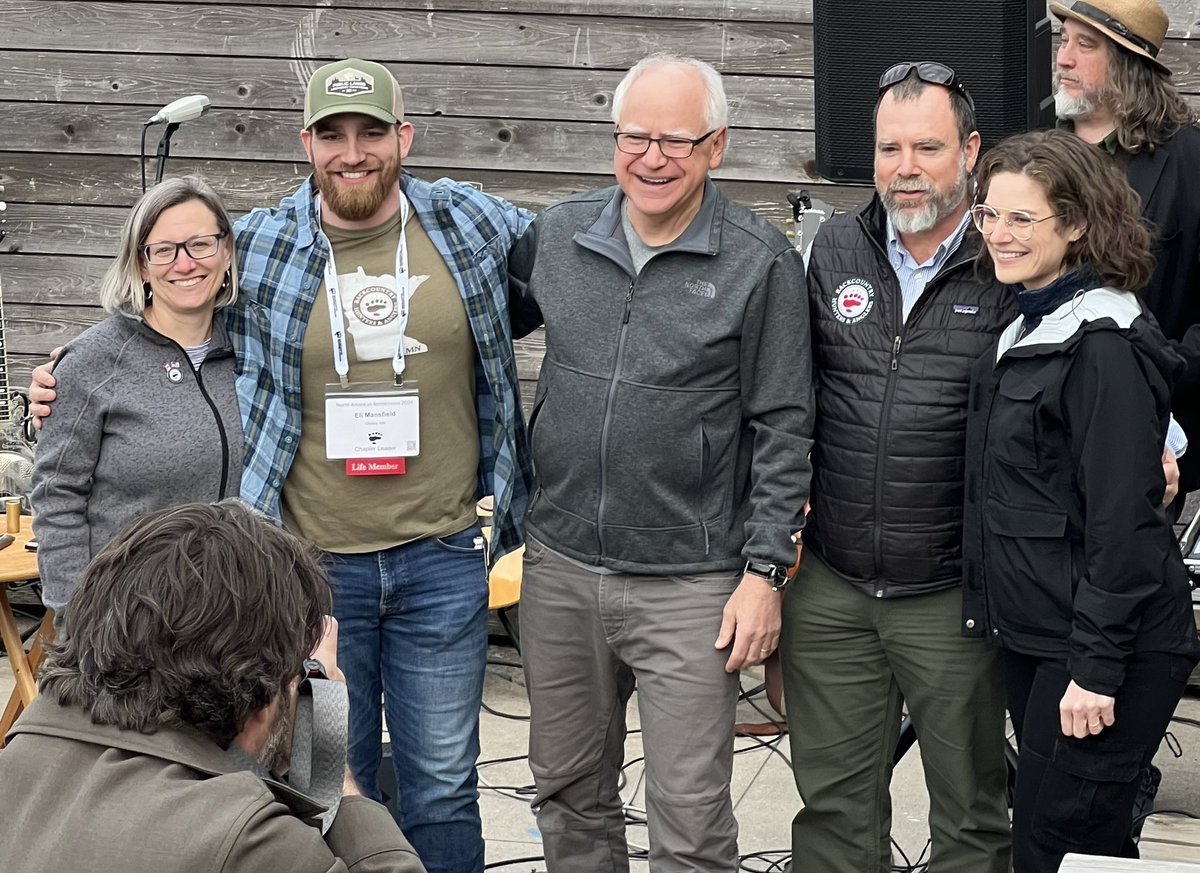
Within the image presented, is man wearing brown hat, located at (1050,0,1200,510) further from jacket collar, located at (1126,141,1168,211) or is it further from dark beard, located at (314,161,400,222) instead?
dark beard, located at (314,161,400,222)

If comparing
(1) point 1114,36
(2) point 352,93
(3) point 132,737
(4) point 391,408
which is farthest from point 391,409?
(1) point 1114,36

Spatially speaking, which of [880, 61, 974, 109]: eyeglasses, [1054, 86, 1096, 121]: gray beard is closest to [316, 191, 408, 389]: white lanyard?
[880, 61, 974, 109]: eyeglasses

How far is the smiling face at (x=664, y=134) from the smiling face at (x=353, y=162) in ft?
1.61

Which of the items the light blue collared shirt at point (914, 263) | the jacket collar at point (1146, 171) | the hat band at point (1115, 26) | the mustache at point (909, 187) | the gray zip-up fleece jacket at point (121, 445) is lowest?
the gray zip-up fleece jacket at point (121, 445)

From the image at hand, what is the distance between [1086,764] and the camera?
282 centimetres

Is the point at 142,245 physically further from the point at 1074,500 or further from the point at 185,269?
the point at 1074,500

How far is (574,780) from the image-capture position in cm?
329

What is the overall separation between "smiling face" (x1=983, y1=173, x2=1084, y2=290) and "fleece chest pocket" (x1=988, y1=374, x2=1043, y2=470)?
21 cm

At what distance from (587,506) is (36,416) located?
45.2 inches

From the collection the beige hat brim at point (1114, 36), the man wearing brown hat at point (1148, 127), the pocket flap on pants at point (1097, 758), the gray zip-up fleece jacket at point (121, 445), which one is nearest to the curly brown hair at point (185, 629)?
the gray zip-up fleece jacket at point (121, 445)

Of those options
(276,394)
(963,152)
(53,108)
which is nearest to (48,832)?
(276,394)

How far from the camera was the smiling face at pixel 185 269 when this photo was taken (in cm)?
312

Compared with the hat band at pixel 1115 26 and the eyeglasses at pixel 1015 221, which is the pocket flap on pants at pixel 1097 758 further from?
the hat band at pixel 1115 26

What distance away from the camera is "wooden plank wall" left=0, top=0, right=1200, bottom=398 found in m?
5.52
